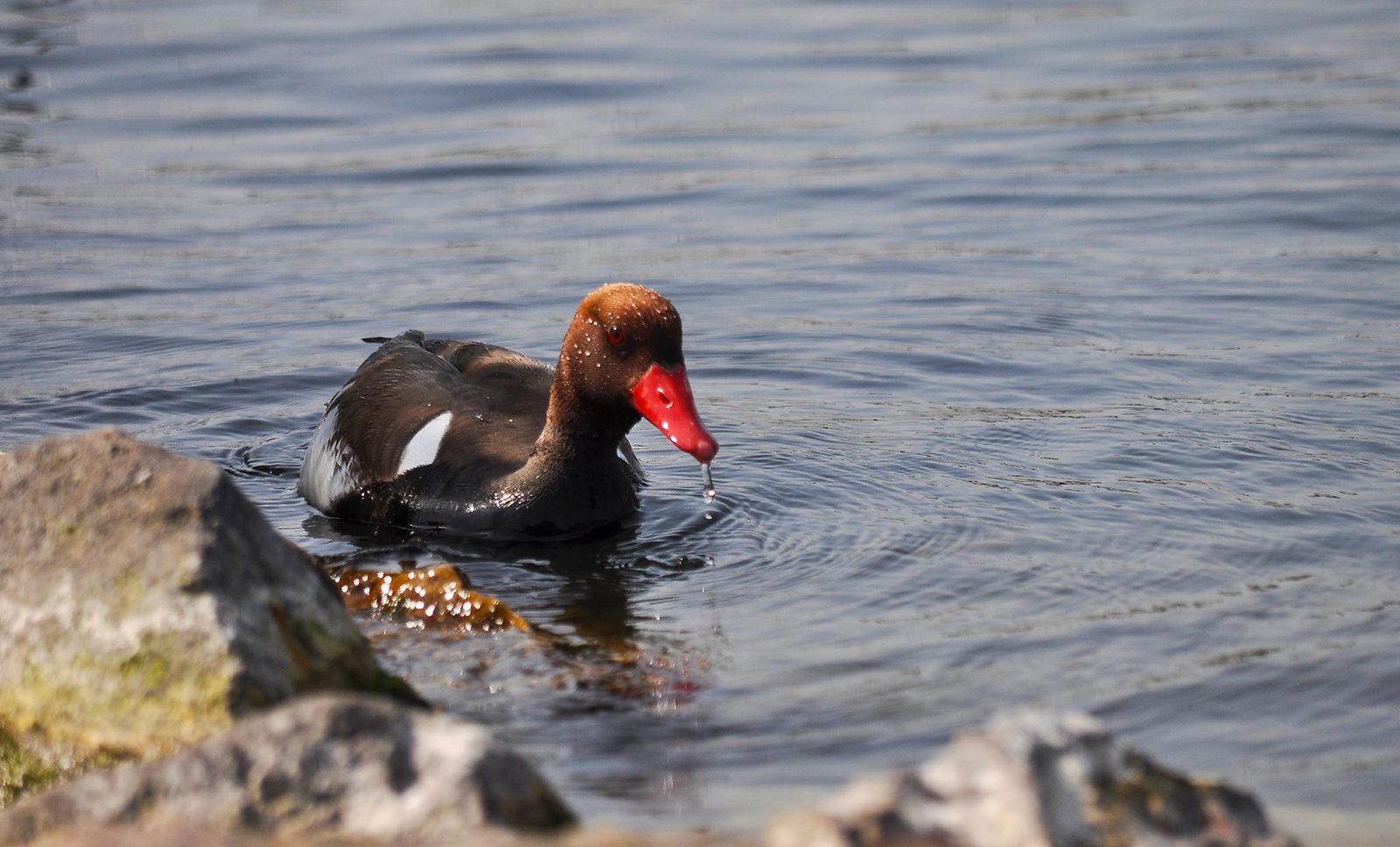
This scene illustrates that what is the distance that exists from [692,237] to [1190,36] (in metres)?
7.98

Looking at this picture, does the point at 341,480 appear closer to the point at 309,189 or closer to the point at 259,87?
the point at 309,189

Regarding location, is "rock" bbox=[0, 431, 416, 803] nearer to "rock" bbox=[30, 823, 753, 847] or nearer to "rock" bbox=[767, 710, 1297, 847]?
"rock" bbox=[30, 823, 753, 847]

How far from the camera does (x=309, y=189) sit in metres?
13.8

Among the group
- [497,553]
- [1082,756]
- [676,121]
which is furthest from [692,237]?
[1082,756]

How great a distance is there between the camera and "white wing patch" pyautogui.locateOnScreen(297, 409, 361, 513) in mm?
7658

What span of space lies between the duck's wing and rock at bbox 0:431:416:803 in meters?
2.92

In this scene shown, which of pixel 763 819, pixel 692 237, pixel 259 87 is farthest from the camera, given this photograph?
pixel 259 87

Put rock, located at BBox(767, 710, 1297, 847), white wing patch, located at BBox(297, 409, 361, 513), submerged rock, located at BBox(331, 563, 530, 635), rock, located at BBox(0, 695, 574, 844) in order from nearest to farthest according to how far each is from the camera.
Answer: rock, located at BBox(767, 710, 1297, 847) → rock, located at BBox(0, 695, 574, 844) → submerged rock, located at BBox(331, 563, 530, 635) → white wing patch, located at BBox(297, 409, 361, 513)

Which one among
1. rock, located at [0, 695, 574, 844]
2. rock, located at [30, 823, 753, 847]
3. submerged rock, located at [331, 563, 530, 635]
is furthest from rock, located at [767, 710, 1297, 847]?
submerged rock, located at [331, 563, 530, 635]

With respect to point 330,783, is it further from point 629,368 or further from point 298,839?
point 629,368

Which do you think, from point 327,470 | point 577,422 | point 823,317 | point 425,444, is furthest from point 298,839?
point 823,317

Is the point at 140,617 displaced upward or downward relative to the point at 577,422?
upward

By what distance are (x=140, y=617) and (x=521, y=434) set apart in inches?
138

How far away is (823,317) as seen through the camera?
10570 mm
